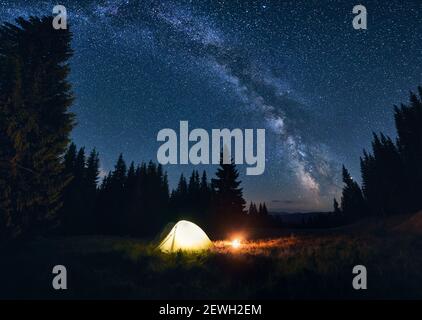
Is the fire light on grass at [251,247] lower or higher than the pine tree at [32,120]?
lower

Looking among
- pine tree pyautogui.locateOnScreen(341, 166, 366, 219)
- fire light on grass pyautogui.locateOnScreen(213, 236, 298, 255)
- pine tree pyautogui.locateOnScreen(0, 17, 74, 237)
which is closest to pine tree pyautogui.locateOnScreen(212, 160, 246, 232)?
fire light on grass pyautogui.locateOnScreen(213, 236, 298, 255)

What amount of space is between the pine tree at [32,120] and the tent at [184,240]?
754 centimetres

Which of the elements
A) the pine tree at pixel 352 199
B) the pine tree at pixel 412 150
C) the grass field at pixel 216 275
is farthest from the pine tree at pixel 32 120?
the pine tree at pixel 352 199

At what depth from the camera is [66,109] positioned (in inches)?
631

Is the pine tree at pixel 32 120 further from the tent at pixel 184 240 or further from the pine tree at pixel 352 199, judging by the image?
the pine tree at pixel 352 199

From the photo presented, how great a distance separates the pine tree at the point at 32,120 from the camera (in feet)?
43.2

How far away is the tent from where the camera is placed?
1252 cm

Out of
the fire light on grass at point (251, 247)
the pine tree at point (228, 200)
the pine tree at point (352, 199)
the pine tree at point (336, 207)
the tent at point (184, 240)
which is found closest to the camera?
the tent at point (184, 240)

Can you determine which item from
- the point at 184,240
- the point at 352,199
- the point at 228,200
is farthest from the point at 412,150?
the point at 184,240

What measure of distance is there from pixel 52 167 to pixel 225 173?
2769cm

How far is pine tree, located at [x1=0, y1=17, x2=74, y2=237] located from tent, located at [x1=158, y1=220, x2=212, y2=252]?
7539 millimetres

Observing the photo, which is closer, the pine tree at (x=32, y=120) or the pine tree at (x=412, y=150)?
the pine tree at (x=32, y=120)

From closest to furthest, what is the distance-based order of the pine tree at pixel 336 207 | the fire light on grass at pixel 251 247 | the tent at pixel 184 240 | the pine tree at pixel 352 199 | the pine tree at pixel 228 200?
the tent at pixel 184 240
the fire light on grass at pixel 251 247
the pine tree at pixel 228 200
the pine tree at pixel 352 199
the pine tree at pixel 336 207
